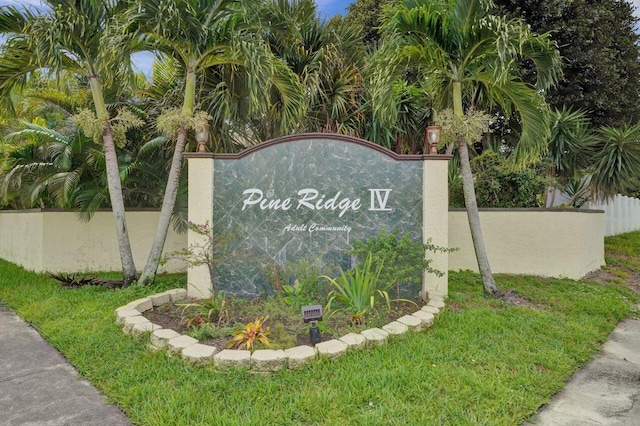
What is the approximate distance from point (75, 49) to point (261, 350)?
5.64 m

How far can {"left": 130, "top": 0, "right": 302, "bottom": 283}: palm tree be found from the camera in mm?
5086

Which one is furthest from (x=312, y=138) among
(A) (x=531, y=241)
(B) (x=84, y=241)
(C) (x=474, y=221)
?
(B) (x=84, y=241)

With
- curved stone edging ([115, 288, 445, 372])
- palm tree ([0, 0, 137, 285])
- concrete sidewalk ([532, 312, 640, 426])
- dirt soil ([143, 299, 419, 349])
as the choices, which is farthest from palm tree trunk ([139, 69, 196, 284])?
Answer: concrete sidewalk ([532, 312, 640, 426])

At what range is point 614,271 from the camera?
796cm

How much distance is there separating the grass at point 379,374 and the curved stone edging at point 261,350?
0.08 metres

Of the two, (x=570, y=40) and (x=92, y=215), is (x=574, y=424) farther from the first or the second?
(x=570, y=40)

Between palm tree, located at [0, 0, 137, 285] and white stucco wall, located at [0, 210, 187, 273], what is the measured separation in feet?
5.73

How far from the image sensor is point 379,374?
3.10m

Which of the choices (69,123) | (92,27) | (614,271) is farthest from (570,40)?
(69,123)

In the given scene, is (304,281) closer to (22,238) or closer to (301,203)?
(301,203)

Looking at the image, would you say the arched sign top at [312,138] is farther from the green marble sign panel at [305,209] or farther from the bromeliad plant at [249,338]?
the bromeliad plant at [249,338]

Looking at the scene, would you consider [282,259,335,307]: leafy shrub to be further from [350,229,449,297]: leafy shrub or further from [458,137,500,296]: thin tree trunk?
[458,137,500,296]: thin tree trunk

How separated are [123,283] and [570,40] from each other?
10.6m

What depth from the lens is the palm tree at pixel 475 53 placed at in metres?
4.85
